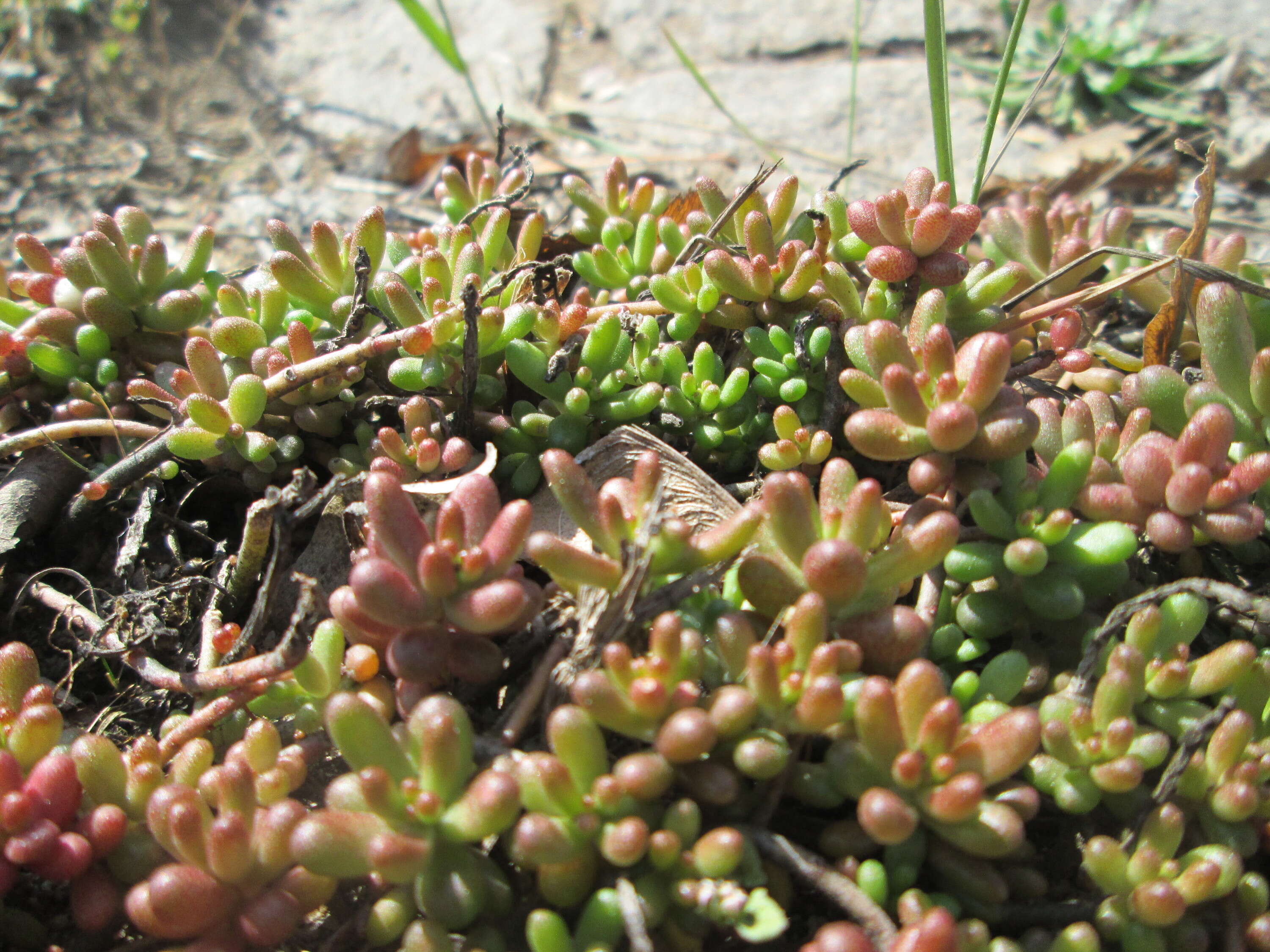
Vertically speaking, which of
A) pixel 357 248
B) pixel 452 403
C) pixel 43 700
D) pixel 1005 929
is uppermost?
pixel 357 248

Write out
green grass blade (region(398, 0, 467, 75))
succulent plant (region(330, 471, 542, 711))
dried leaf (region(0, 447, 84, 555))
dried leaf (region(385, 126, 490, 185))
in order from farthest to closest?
dried leaf (region(385, 126, 490, 185)), green grass blade (region(398, 0, 467, 75)), dried leaf (region(0, 447, 84, 555)), succulent plant (region(330, 471, 542, 711))

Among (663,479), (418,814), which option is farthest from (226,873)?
(663,479)

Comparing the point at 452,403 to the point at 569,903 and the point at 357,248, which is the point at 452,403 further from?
the point at 569,903

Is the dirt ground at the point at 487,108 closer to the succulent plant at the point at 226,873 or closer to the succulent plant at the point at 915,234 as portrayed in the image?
the succulent plant at the point at 915,234

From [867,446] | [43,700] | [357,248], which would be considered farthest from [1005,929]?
[357,248]

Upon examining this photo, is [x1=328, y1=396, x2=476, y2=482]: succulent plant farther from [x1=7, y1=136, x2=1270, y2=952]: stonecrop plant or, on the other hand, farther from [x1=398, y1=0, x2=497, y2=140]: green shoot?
[x1=398, y1=0, x2=497, y2=140]: green shoot

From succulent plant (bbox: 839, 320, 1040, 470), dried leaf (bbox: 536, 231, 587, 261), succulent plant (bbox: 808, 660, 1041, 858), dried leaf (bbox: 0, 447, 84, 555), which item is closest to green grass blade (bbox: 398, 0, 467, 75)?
dried leaf (bbox: 536, 231, 587, 261)

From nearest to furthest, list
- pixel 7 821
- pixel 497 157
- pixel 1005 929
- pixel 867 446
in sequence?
pixel 7 821 → pixel 1005 929 → pixel 867 446 → pixel 497 157
